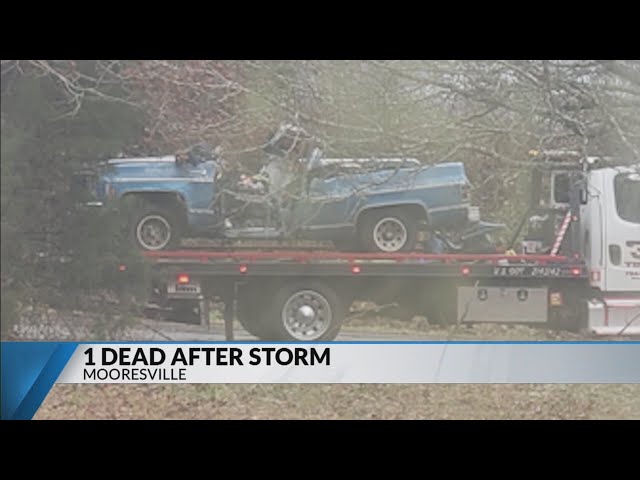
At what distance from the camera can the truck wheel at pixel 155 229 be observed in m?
6.61

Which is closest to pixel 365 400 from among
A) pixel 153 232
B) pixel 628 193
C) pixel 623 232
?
pixel 153 232

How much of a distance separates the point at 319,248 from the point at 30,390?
2.00 meters

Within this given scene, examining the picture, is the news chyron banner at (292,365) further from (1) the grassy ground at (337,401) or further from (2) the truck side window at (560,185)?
(2) the truck side window at (560,185)

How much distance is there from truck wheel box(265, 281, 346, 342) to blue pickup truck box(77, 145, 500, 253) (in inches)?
13.2

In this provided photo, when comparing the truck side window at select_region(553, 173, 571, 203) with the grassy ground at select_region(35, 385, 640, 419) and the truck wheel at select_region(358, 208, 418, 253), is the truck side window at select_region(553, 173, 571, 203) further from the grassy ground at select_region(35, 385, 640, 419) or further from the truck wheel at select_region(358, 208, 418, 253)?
the grassy ground at select_region(35, 385, 640, 419)

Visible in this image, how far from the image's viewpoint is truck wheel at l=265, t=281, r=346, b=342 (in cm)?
664

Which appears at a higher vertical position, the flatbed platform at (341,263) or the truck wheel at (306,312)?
the flatbed platform at (341,263)

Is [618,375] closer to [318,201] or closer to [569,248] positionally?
[569,248]

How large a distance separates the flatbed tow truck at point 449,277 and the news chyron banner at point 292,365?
0.17m

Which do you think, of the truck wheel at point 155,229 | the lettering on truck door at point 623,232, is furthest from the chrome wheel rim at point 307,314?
the lettering on truck door at point 623,232

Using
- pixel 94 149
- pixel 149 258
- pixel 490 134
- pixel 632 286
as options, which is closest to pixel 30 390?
pixel 149 258

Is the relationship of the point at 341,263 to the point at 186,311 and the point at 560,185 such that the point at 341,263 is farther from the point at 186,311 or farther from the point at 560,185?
the point at 560,185

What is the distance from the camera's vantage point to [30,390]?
655 centimetres

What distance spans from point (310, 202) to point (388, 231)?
1.72 feet
